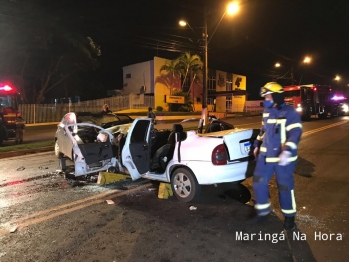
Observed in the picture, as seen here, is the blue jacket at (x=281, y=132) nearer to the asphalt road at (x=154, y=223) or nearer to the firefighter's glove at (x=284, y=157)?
the firefighter's glove at (x=284, y=157)

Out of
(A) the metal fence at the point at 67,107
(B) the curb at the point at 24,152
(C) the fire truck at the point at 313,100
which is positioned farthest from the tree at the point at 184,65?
(B) the curb at the point at 24,152

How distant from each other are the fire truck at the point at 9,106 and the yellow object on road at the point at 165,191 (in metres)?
11.3

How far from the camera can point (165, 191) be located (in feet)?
18.2

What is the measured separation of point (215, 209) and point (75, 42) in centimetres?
2269

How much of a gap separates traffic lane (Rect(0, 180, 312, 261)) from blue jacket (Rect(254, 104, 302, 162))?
101 centimetres

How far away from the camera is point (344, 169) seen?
7512mm

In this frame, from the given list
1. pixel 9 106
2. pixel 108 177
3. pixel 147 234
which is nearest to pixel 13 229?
pixel 147 234

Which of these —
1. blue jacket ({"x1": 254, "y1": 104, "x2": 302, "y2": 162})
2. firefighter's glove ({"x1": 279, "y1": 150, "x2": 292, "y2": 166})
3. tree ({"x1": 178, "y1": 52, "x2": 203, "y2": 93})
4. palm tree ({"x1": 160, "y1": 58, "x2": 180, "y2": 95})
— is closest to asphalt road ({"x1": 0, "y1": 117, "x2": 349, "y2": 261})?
firefighter's glove ({"x1": 279, "y1": 150, "x2": 292, "y2": 166})

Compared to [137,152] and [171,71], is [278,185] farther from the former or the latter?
[171,71]

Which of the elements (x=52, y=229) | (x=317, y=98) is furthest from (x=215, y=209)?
(x=317, y=98)

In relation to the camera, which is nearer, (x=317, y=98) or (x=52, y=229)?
→ (x=52, y=229)

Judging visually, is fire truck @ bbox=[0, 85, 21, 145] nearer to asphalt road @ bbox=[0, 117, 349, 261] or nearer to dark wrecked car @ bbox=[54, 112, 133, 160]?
dark wrecked car @ bbox=[54, 112, 133, 160]

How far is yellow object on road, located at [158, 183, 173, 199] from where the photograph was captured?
5.53 metres

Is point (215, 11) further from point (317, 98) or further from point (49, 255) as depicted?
point (49, 255)
